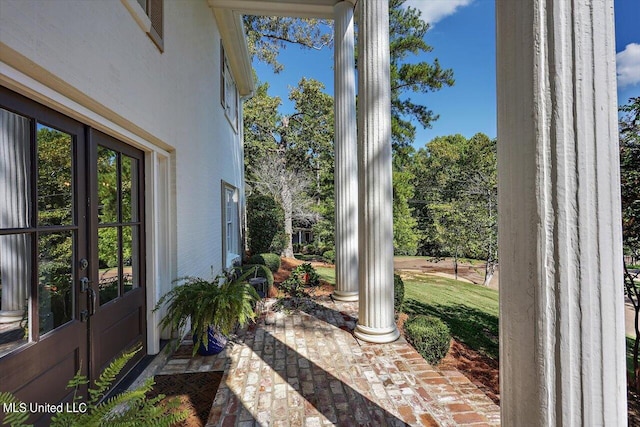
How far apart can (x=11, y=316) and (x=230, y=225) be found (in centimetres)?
622

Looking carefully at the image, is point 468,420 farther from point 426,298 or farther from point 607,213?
point 426,298

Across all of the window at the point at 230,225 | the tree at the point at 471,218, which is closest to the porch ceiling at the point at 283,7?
the window at the point at 230,225

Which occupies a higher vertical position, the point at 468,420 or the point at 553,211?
the point at 553,211

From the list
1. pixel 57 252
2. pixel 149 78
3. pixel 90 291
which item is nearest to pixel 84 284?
pixel 90 291

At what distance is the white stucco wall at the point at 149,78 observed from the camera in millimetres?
1793

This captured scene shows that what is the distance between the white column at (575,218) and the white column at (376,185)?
8.78 ft

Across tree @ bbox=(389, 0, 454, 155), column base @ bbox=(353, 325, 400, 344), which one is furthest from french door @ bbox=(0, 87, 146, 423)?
tree @ bbox=(389, 0, 454, 155)

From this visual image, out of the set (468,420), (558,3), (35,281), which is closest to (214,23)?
(35,281)

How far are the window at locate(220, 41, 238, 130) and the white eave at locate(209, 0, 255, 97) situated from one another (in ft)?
0.90

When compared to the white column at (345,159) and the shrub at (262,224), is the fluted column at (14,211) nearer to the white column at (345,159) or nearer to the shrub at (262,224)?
the white column at (345,159)

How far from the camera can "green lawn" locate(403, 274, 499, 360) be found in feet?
21.4

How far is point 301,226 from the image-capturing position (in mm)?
19000

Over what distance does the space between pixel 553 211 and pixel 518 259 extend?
21cm

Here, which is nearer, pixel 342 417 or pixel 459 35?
pixel 342 417
